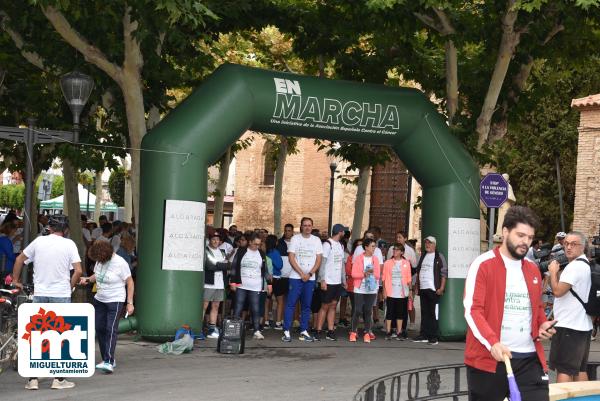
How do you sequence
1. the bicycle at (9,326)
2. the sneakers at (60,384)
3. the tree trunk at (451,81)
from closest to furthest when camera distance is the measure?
the sneakers at (60,384) → the bicycle at (9,326) → the tree trunk at (451,81)

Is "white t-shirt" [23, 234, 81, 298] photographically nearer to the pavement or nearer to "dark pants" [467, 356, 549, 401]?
the pavement

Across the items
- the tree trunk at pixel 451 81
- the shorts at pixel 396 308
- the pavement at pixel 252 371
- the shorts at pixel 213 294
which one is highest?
the tree trunk at pixel 451 81

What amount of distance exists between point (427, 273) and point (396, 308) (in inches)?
35.5

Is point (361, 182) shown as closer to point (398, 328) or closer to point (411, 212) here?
point (398, 328)

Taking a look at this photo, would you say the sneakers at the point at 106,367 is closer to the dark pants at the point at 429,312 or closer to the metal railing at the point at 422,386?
the metal railing at the point at 422,386

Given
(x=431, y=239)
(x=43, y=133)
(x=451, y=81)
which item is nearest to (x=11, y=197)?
(x=451, y=81)

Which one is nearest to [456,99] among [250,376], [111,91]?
[111,91]

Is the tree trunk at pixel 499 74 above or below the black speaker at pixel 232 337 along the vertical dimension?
above

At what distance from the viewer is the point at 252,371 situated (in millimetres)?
13383

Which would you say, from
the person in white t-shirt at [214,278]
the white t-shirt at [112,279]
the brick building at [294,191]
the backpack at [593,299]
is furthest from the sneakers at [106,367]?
the brick building at [294,191]

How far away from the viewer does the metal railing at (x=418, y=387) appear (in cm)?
872

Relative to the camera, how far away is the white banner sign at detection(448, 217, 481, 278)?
1775cm

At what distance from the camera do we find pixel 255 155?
176ft

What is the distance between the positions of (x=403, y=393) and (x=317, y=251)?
5.67 metres
